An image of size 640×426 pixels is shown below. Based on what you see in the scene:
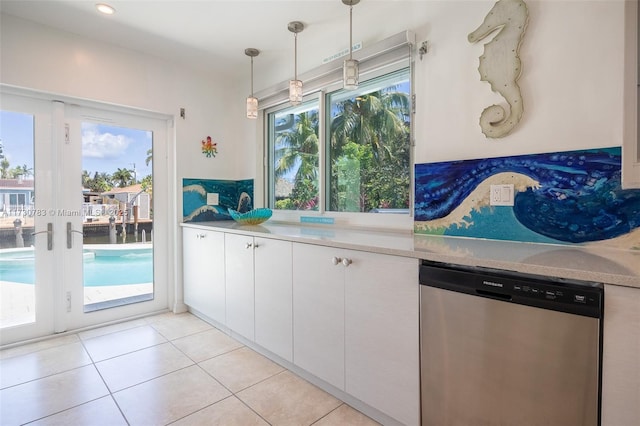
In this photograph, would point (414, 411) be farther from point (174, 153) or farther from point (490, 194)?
point (174, 153)

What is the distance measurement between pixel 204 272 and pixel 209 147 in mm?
1327

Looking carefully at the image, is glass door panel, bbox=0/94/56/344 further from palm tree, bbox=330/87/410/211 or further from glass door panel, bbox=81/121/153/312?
→ palm tree, bbox=330/87/410/211

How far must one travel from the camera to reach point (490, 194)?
1.70 metres

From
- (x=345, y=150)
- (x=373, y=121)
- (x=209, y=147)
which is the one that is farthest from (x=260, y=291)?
(x=209, y=147)

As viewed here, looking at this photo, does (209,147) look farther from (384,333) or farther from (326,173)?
(384,333)

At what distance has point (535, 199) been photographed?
5.09 ft

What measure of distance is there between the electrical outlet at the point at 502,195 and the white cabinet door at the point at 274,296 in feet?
3.81

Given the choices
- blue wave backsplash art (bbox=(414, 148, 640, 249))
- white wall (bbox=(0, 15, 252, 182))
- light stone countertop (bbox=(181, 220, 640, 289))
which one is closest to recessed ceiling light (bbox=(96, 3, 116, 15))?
white wall (bbox=(0, 15, 252, 182))

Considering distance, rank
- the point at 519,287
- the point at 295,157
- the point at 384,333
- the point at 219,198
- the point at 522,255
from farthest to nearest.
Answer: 1. the point at 219,198
2. the point at 295,157
3. the point at 384,333
4. the point at 522,255
5. the point at 519,287

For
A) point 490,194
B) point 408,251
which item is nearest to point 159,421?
point 408,251

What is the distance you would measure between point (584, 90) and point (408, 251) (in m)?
1.07

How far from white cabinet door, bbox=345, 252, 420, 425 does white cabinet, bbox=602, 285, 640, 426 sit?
619mm

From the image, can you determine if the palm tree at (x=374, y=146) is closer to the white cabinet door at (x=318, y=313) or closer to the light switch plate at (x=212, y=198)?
the white cabinet door at (x=318, y=313)

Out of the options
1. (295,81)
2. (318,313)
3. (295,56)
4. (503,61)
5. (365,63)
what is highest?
(295,56)
